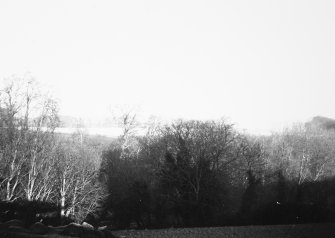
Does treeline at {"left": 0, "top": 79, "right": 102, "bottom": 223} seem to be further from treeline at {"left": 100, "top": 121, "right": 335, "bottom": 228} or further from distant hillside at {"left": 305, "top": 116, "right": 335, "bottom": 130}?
distant hillside at {"left": 305, "top": 116, "right": 335, "bottom": 130}

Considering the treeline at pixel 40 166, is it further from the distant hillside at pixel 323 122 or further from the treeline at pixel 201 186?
the distant hillside at pixel 323 122

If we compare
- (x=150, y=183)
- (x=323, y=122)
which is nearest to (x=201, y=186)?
(x=150, y=183)

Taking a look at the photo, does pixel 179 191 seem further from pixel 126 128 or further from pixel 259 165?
pixel 126 128

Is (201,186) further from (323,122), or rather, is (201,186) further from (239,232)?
(323,122)

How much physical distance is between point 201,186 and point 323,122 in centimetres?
7768

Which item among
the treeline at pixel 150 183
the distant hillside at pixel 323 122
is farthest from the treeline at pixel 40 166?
the distant hillside at pixel 323 122

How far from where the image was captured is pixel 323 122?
103 metres

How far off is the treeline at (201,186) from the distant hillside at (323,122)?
A: 4719cm

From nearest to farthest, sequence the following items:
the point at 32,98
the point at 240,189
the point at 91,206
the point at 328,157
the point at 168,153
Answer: the point at 32,98
the point at 91,206
the point at 168,153
the point at 240,189
the point at 328,157

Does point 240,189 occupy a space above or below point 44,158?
below

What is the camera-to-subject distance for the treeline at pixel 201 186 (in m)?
32.6

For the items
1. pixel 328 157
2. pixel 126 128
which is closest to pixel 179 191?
pixel 126 128

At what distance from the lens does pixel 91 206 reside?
36.2m

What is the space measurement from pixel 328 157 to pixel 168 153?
36.0 meters
